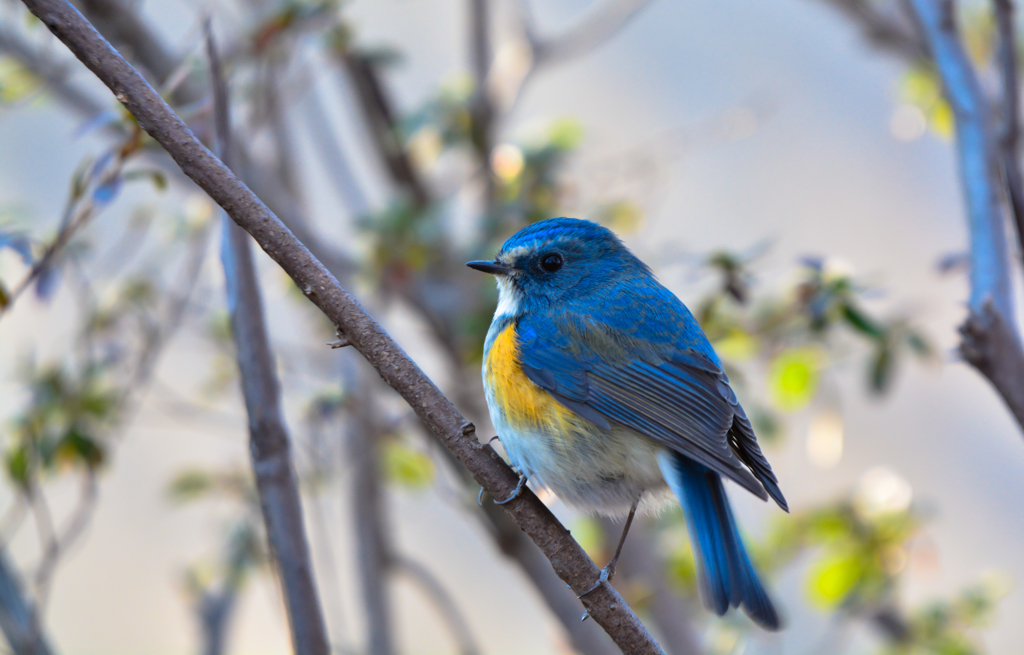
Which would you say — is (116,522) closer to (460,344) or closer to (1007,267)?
(460,344)

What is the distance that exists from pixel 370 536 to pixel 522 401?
125 cm

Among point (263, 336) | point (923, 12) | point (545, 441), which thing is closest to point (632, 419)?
point (545, 441)

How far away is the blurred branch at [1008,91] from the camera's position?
1.50 meters

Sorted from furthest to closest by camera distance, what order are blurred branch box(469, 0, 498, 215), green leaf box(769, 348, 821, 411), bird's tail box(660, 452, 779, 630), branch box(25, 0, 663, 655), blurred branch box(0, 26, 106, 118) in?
1. blurred branch box(469, 0, 498, 215)
2. blurred branch box(0, 26, 106, 118)
3. green leaf box(769, 348, 821, 411)
4. bird's tail box(660, 452, 779, 630)
5. branch box(25, 0, 663, 655)

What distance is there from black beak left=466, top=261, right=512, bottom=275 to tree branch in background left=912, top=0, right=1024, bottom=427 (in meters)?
0.87

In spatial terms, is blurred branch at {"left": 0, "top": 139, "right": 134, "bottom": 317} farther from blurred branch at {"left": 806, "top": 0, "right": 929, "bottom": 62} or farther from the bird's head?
blurred branch at {"left": 806, "top": 0, "right": 929, "bottom": 62}

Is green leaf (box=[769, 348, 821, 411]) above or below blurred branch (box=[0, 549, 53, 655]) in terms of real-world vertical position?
below

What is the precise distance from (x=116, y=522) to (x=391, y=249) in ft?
8.66

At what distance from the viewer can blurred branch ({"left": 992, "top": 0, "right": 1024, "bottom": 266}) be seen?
1.50m

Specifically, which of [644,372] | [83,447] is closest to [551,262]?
[644,372]

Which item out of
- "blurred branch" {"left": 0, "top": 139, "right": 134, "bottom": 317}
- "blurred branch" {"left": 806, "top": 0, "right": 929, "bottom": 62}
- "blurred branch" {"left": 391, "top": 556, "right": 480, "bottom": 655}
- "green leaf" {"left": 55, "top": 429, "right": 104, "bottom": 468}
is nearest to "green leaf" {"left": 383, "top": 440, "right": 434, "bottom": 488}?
"blurred branch" {"left": 391, "top": 556, "right": 480, "bottom": 655}

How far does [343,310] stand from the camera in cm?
105

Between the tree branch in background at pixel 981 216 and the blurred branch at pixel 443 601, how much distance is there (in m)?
1.74

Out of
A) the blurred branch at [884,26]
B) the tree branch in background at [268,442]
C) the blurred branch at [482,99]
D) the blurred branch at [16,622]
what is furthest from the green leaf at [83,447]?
the blurred branch at [884,26]
